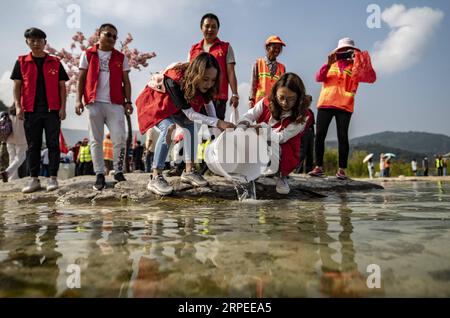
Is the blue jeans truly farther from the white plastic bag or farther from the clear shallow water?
the clear shallow water

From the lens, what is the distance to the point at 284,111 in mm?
3426

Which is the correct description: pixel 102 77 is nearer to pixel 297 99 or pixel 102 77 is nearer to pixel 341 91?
pixel 297 99

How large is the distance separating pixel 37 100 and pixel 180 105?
1.79 m

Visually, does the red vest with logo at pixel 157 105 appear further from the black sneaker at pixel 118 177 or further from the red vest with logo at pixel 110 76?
the black sneaker at pixel 118 177

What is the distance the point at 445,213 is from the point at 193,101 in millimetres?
2121

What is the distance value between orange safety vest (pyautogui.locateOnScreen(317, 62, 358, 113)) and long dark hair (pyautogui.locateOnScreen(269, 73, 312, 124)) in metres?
1.11

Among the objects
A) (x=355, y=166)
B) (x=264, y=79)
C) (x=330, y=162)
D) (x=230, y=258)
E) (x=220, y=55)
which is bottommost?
(x=230, y=258)

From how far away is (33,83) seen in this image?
378 centimetres

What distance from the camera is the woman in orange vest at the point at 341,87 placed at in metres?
4.33

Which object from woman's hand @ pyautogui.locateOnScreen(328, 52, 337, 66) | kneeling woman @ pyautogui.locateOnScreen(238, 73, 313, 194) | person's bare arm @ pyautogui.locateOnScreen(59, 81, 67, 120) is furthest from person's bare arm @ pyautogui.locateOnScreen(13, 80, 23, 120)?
woman's hand @ pyautogui.locateOnScreen(328, 52, 337, 66)

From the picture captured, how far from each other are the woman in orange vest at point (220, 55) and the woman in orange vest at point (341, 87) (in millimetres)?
1216

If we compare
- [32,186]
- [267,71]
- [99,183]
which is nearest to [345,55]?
[267,71]

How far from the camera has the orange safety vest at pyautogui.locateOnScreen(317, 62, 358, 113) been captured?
171 inches

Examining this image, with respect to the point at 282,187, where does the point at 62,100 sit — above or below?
above
